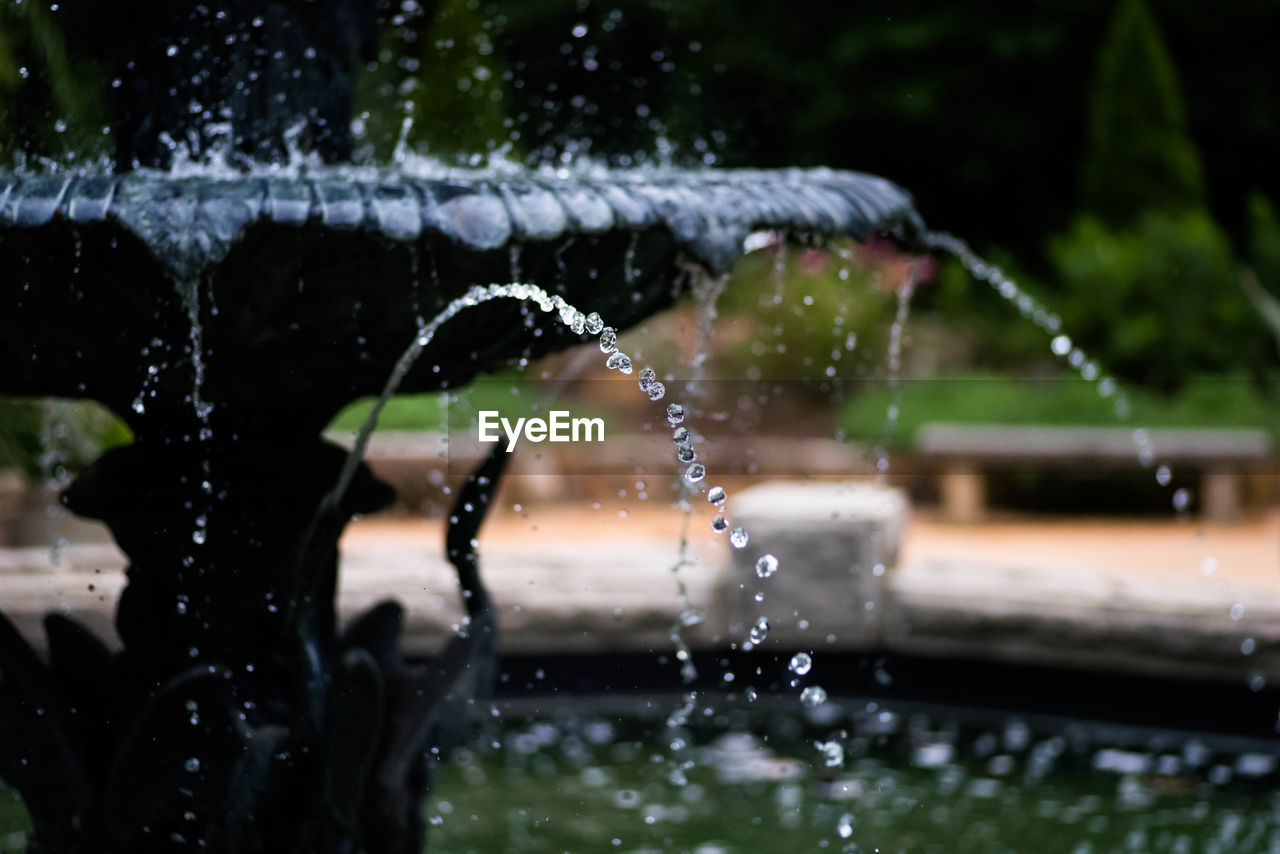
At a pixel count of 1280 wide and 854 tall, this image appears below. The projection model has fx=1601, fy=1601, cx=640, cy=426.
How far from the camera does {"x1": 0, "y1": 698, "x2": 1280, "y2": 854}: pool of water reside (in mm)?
3631

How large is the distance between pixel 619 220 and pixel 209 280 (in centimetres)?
56

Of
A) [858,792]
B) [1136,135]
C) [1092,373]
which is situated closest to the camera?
[858,792]

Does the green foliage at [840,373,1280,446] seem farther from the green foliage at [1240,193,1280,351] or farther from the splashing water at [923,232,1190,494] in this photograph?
the green foliage at [1240,193,1280,351]

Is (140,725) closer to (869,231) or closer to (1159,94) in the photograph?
(869,231)

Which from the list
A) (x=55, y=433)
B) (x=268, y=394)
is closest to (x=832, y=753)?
(x=268, y=394)

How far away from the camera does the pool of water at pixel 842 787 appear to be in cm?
363

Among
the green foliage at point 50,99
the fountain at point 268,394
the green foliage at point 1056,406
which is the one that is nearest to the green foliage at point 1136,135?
the green foliage at point 1056,406

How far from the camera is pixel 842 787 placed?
3998 mm

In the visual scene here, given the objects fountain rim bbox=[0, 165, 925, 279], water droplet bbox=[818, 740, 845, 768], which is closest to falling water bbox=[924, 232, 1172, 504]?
water droplet bbox=[818, 740, 845, 768]

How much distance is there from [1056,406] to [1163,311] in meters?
1.77

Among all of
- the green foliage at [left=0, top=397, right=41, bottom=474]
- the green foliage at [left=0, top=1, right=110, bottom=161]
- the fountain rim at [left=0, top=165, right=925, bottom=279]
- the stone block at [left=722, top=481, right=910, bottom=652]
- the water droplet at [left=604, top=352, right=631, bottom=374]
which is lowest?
the stone block at [left=722, top=481, right=910, bottom=652]

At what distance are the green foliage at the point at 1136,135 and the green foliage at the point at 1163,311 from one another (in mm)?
2018

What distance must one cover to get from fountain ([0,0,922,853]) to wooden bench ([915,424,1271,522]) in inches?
223

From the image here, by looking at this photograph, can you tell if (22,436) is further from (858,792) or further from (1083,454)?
(1083,454)
